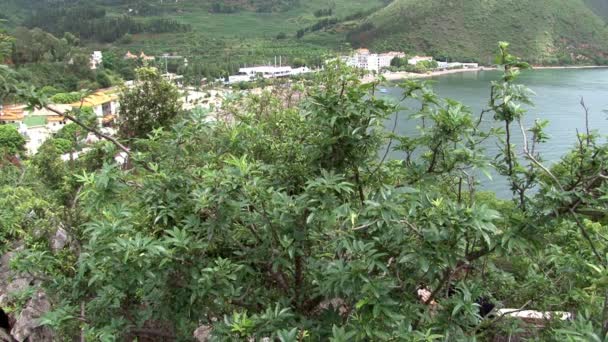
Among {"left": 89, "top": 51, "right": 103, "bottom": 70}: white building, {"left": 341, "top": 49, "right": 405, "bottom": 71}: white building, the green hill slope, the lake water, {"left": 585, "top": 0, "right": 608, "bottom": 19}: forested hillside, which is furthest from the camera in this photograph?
{"left": 585, "top": 0, "right": 608, "bottom": 19}: forested hillside

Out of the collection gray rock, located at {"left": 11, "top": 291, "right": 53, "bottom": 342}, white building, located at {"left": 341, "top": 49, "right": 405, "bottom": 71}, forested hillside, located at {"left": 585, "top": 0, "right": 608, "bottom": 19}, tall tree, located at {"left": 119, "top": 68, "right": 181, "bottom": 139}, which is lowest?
gray rock, located at {"left": 11, "top": 291, "right": 53, "bottom": 342}

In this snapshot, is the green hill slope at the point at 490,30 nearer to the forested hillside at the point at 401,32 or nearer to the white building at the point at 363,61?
the forested hillside at the point at 401,32

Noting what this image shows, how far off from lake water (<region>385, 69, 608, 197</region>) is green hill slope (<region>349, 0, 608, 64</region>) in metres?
6.70

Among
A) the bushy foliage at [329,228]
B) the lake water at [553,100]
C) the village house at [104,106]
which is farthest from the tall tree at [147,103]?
the bushy foliage at [329,228]

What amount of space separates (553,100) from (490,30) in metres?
33.7

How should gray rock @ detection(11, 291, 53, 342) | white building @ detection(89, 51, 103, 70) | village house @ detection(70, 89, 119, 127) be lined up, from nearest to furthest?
village house @ detection(70, 89, 119, 127), gray rock @ detection(11, 291, 53, 342), white building @ detection(89, 51, 103, 70)

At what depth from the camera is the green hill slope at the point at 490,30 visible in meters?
54.4

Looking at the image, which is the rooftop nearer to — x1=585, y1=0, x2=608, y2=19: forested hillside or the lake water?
the lake water

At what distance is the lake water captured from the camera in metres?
15.5

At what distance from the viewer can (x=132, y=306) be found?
7.11 ft

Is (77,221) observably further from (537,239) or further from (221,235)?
(537,239)

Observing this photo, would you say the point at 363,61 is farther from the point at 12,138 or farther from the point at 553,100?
the point at 553,100

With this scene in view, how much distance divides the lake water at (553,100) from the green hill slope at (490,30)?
22.0ft

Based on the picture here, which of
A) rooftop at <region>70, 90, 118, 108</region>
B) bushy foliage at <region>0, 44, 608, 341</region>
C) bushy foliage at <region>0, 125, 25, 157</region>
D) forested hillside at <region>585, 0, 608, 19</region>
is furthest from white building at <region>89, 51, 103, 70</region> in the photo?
forested hillside at <region>585, 0, 608, 19</region>
